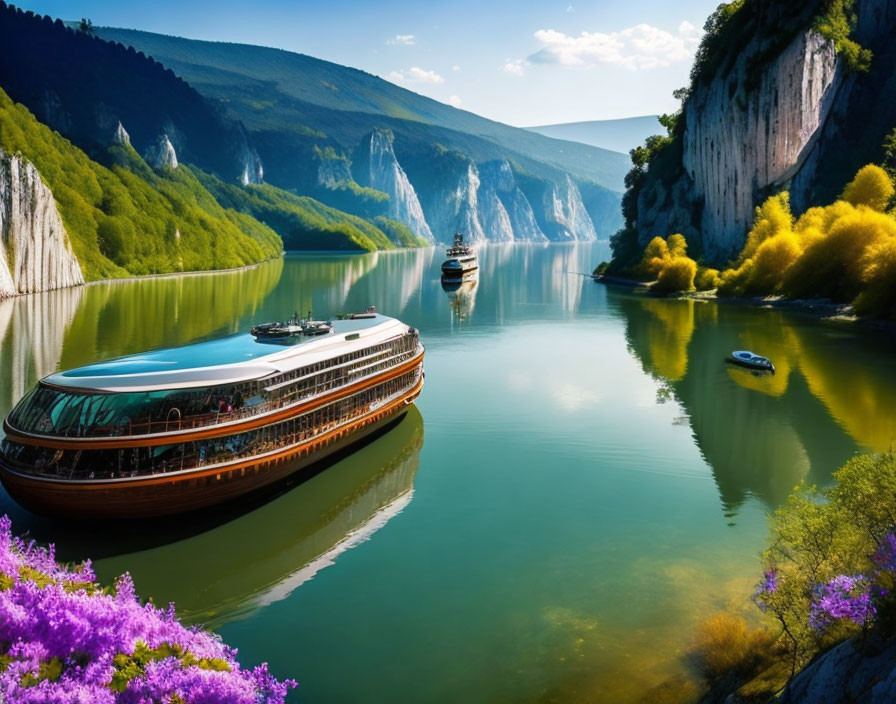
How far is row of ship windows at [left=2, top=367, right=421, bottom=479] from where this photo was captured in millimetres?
23812

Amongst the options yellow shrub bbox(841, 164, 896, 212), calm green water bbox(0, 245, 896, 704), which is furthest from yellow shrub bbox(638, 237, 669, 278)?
calm green water bbox(0, 245, 896, 704)

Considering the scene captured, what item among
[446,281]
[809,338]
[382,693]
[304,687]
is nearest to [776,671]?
[382,693]

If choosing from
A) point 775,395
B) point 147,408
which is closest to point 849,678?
point 147,408

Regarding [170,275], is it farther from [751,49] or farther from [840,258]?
[840,258]

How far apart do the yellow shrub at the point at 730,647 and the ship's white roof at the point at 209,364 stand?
720 inches

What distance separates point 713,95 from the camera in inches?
5394

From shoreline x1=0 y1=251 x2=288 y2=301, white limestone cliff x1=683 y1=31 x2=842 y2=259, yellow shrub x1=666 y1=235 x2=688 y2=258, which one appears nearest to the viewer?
shoreline x1=0 y1=251 x2=288 y2=301

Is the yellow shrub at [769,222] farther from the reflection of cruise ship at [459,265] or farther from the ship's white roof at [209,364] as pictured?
the ship's white roof at [209,364]

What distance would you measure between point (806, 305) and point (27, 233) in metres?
107

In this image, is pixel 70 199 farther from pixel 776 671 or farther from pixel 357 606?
pixel 776 671

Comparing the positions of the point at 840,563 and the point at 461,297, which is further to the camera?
the point at 461,297

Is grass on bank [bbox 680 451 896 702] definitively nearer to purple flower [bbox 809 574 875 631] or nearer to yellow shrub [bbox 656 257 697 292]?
purple flower [bbox 809 574 875 631]

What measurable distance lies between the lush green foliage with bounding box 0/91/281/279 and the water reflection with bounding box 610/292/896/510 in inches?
4009

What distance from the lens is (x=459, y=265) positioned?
474ft
